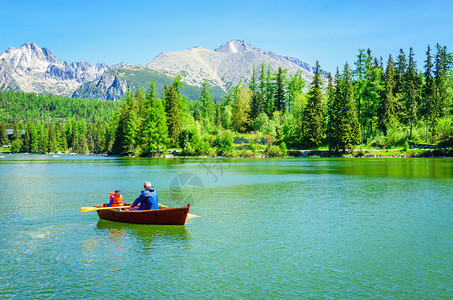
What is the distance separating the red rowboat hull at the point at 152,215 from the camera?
2081 cm

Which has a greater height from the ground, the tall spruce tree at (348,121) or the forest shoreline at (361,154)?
the tall spruce tree at (348,121)

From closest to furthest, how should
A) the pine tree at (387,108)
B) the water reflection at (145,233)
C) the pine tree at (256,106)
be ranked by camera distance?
the water reflection at (145,233)
the pine tree at (387,108)
the pine tree at (256,106)

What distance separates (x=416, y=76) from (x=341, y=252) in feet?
354

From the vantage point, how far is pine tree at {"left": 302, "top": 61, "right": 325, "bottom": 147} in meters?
101

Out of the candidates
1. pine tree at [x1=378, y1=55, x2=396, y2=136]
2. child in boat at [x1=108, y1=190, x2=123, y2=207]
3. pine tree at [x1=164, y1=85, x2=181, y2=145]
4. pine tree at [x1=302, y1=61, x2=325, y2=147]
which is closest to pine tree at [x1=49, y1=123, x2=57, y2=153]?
pine tree at [x1=164, y1=85, x2=181, y2=145]

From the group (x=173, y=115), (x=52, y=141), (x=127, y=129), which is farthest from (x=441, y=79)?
(x=52, y=141)

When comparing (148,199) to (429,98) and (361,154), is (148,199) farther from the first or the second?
(429,98)

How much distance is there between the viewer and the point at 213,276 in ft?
44.6

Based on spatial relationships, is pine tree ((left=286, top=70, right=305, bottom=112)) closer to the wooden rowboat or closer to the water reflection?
the wooden rowboat

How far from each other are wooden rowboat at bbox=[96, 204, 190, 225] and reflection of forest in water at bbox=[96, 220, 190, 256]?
0.94ft

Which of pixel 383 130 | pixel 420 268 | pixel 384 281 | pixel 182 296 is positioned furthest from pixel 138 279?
pixel 383 130

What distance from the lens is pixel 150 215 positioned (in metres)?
21.4

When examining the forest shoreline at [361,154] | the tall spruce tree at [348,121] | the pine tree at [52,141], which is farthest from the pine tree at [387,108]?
the pine tree at [52,141]

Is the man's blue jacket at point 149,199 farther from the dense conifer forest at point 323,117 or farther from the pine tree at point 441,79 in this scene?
the pine tree at point 441,79
